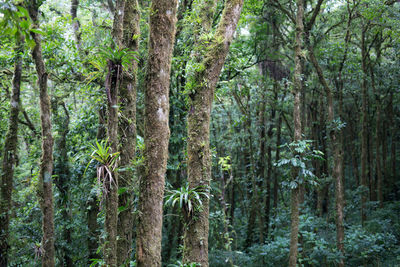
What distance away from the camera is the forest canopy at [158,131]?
421cm

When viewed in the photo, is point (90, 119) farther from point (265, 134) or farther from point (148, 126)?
point (265, 134)

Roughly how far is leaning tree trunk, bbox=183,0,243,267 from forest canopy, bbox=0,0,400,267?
0.02 metres

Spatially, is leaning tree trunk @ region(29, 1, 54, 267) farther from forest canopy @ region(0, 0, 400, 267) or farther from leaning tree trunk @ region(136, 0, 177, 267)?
leaning tree trunk @ region(136, 0, 177, 267)

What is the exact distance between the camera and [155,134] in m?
4.14

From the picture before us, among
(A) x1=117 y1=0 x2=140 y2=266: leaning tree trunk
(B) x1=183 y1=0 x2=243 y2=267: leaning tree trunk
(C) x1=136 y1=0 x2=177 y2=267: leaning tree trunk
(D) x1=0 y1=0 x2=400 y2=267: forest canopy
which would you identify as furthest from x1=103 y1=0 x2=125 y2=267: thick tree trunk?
(B) x1=183 y1=0 x2=243 y2=267: leaning tree trunk

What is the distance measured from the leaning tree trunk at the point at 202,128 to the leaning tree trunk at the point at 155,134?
71 centimetres

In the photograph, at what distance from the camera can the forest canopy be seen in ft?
13.8

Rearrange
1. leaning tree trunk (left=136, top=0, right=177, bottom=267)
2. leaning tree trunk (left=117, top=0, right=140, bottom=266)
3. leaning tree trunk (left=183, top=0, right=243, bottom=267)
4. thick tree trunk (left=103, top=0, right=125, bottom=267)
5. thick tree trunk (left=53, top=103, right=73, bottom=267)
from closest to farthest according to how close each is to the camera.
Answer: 1. leaning tree trunk (left=136, top=0, right=177, bottom=267)
2. thick tree trunk (left=103, top=0, right=125, bottom=267)
3. leaning tree trunk (left=183, top=0, right=243, bottom=267)
4. leaning tree trunk (left=117, top=0, right=140, bottom=266)
5. thick tree trunk (left=53, top=103, right=73, bottom=267)

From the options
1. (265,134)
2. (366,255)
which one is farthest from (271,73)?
(366,255)

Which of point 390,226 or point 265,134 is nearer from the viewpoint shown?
point 390,226

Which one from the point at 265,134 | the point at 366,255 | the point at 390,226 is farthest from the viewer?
the point at 265,134

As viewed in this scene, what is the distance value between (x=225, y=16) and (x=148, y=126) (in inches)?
93.0

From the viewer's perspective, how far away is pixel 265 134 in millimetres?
13633

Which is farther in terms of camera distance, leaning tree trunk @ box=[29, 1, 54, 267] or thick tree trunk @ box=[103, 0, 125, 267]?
leaning tree trunk @ box=[29, 1, 54, 267]
